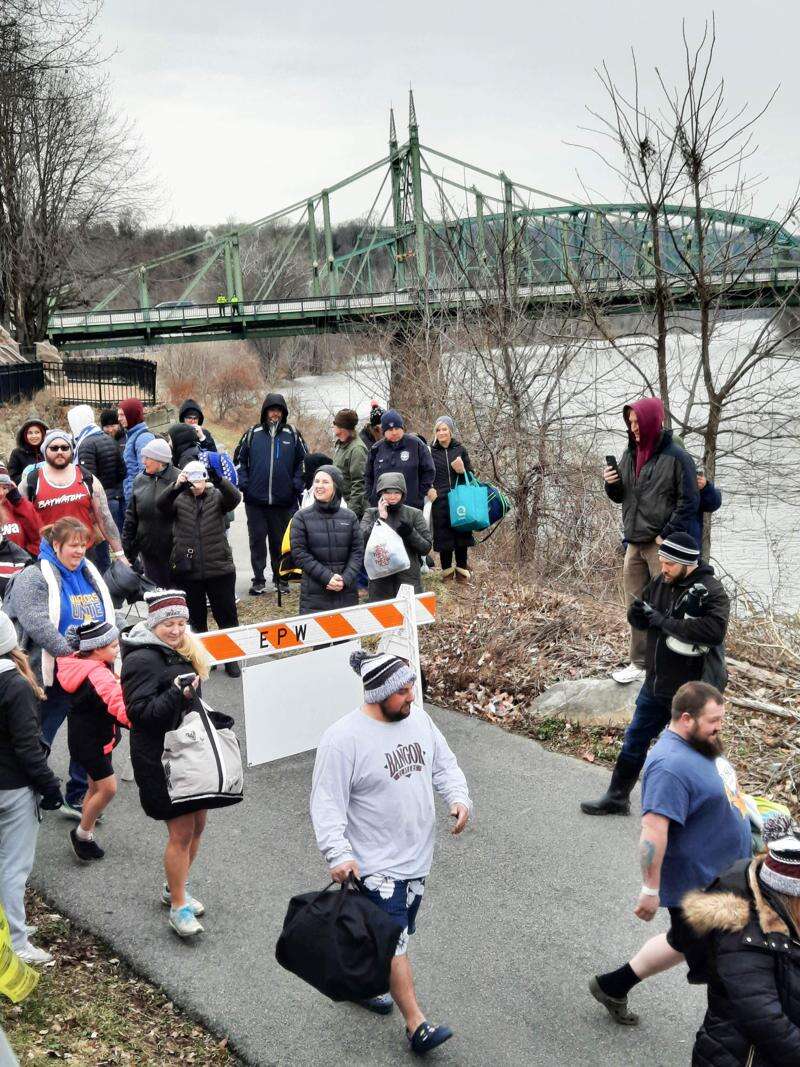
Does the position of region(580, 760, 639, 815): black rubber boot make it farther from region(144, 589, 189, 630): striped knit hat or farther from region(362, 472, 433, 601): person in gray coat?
region(144, 589, 189, 630): striped knit hat

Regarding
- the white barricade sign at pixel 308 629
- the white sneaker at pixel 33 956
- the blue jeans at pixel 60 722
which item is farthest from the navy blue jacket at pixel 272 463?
the white sneaker at pixel 33 956

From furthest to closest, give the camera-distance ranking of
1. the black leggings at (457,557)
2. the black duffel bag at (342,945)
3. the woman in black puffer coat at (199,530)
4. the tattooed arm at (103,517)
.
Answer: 1. the black leggings at (457,557)
2. the tattooed arm at (103,517)
3. the woman in black puffer coat at (199,530)
4. the black duffel bag at (342,945)

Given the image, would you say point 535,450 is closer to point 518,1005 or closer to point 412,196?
point 518,1005

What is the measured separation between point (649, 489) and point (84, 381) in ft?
64.1

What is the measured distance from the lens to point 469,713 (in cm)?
768

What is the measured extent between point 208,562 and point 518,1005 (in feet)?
14.2

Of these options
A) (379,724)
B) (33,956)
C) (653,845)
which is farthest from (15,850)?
(653,845)

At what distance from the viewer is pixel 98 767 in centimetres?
522

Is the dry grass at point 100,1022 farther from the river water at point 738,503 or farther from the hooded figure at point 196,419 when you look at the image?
the river water at point 738,503

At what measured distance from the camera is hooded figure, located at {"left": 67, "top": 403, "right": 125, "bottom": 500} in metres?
10.3

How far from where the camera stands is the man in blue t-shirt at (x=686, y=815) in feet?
12.8

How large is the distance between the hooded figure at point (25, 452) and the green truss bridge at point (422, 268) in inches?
222

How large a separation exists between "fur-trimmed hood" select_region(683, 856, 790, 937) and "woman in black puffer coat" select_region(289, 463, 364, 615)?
186 inches

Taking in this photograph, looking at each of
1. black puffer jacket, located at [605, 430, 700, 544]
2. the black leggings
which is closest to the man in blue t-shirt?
black puffer jacket, located at [605, 430, 700, 544]
